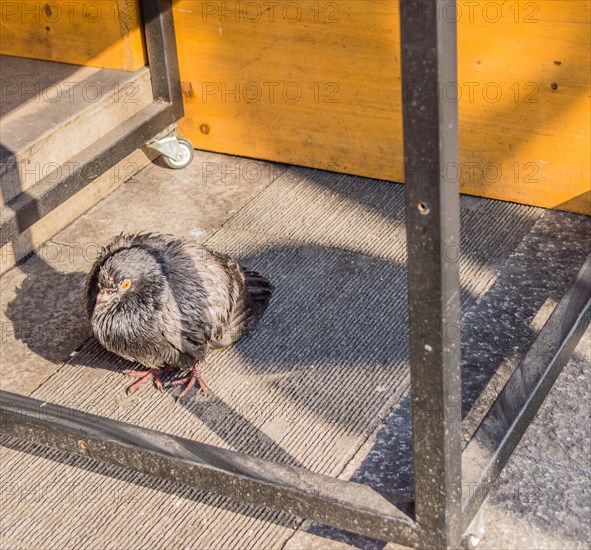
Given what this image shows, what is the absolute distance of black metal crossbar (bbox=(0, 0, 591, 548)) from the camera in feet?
5.51

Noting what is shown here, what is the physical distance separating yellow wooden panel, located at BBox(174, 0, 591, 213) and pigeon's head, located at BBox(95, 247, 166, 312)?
1.27 meters

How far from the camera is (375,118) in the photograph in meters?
3.99

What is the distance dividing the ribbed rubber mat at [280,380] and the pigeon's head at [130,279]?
0.95 ft

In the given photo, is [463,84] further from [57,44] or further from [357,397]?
[57,44]

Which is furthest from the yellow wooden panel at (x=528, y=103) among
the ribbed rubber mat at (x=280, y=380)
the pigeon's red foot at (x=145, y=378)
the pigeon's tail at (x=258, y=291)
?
the pigeon's red foot at (x=145, y=378)

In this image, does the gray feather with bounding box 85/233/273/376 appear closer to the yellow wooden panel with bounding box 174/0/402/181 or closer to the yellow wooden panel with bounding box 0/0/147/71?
the yellow wooden panel with bounding box 174/0/402/181

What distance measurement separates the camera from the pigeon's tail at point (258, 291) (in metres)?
3.36

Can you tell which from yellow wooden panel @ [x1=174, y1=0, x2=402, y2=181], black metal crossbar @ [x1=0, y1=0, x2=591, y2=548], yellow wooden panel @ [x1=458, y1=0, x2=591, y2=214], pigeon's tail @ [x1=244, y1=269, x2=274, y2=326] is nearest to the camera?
black metal crossbar @ [x1=0, y1=0, x2=591, y2=548]

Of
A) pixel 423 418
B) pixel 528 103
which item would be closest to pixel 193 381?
pixel 423 418

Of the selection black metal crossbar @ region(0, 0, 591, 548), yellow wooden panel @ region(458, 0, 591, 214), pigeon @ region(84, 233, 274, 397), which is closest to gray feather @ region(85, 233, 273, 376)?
pigeon @ region(84, 233, 274, 397)

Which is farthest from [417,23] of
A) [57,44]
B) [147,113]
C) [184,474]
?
[57,44]

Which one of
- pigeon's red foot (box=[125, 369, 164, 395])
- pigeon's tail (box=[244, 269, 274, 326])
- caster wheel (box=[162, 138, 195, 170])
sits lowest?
pigeon's red foot (box=[125, 369, 164, 395])

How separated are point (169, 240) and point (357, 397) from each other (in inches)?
33.6

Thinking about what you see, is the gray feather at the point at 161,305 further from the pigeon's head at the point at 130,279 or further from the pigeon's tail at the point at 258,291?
the pigeon's tail at the point at 258,291
